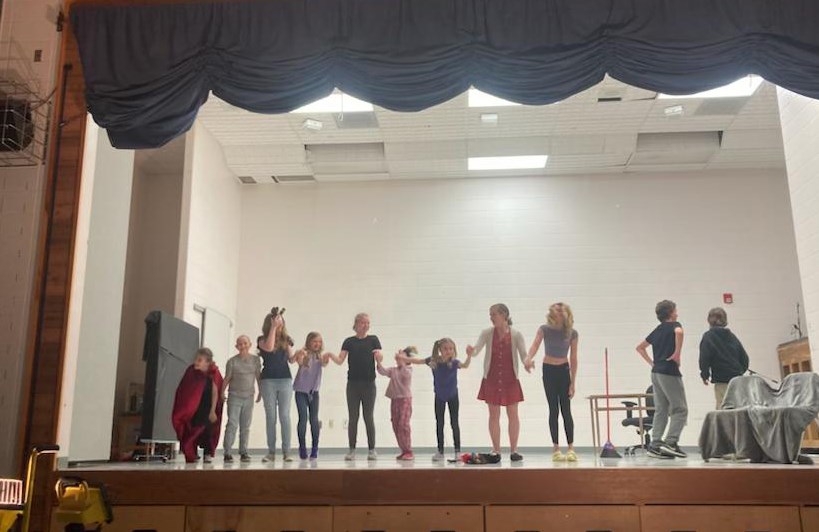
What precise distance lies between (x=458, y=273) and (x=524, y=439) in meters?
2.87

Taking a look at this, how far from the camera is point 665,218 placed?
11742 mm

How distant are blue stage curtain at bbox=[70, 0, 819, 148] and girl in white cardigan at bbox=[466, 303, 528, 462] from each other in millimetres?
2040

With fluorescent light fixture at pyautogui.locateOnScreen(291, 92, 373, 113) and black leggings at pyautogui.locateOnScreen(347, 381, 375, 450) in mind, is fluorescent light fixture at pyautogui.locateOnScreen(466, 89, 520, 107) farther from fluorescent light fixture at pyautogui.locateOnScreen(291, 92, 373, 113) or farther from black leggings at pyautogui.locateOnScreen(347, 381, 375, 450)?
black leggings at pyautogui.locateOnScreen(347, 381, 375, 450)

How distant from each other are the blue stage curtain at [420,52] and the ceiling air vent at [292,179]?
20.5 feet

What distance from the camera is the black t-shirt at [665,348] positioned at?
6.57 m

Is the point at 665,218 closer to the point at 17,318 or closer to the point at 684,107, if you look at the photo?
the point at 684,107

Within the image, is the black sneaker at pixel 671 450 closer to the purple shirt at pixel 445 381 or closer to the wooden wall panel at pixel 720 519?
the purple shirt at pixel 445 381

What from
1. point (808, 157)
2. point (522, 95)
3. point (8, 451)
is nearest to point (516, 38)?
point (522, 95)

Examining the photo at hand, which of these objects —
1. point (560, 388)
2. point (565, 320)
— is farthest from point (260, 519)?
point (565, 320)

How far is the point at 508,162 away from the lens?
37.8 feet

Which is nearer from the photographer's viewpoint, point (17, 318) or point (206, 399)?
point (17, 318)

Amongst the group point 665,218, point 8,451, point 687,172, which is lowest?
point 8,451

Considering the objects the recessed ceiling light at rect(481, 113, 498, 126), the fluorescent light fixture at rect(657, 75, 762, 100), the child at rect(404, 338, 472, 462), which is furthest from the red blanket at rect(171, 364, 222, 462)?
the fluorescent light fixture at rect(657, 75, 762, 100)

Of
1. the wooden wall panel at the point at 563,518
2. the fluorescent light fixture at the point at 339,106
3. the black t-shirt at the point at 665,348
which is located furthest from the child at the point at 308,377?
the fluorescent light fixture at the point at 339,106
